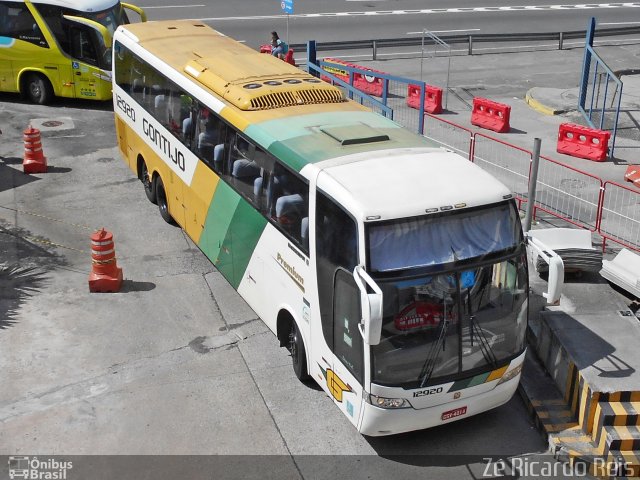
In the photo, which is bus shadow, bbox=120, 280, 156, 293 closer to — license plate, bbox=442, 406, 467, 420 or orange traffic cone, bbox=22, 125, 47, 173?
orange traffic cone, bbox=22, 125, 47, 173

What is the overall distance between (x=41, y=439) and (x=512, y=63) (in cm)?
2283

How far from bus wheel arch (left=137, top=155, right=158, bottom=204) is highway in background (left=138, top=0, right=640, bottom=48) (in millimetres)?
13201

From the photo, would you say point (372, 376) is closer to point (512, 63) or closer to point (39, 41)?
point (39, 41)

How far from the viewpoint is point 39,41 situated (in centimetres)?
2164

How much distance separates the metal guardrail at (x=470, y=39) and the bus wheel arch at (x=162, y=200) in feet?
43.8

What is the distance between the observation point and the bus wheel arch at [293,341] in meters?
10.7

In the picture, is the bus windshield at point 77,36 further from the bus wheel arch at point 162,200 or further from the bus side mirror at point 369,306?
the bus side mirror at point 369,306

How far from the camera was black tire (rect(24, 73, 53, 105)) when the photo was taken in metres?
22.2

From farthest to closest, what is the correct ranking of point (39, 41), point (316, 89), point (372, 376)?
point (39, 41)
point (316, 89)
point (372, 376)

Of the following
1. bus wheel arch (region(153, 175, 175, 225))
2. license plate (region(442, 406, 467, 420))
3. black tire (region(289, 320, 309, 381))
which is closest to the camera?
license plate (region(442, 406, 467, 420))

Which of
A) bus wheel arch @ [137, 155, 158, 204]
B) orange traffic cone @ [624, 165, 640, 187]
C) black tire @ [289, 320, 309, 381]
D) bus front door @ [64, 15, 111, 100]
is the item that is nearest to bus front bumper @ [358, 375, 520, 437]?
black tire @ [289, 320, 309, 381]

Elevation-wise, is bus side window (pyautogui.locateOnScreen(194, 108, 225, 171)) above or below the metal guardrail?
above

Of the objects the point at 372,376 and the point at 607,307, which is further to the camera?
the point at 607,307

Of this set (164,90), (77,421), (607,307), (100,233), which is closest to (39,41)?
(164,90)
